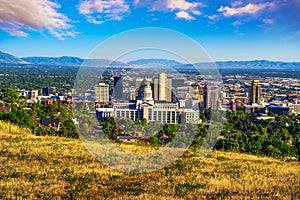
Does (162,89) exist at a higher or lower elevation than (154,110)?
higher

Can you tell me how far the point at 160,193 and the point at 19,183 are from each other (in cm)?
233

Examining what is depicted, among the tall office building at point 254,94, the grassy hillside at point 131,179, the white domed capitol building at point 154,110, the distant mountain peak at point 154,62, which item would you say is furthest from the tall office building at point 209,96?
the tall office building at point 254,94

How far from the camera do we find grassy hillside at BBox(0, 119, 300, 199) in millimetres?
4965

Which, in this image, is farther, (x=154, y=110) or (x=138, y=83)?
(x=154, y=110)

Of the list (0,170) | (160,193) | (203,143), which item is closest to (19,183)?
(0,170)

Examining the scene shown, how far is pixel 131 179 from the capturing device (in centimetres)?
594

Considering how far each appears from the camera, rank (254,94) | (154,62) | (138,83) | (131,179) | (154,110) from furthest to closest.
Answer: (254,94), (154,110), (138,83), (154,62), (131,179)

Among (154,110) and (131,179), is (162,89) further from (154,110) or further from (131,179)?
(131,179)

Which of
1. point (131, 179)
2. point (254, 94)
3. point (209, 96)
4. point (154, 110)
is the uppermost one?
point (154, 110)

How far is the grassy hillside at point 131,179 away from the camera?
496 cm

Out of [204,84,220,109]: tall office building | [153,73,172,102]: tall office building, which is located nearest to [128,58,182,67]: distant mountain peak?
[153,73,172,102]: tall office building

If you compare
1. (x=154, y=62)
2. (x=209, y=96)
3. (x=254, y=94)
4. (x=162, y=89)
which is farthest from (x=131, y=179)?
(x=254, y=94)

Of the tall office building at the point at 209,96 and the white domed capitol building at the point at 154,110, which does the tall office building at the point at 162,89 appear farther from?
the tall office building at the point at 209,96

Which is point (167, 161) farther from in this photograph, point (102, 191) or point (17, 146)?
point (17, 146)
